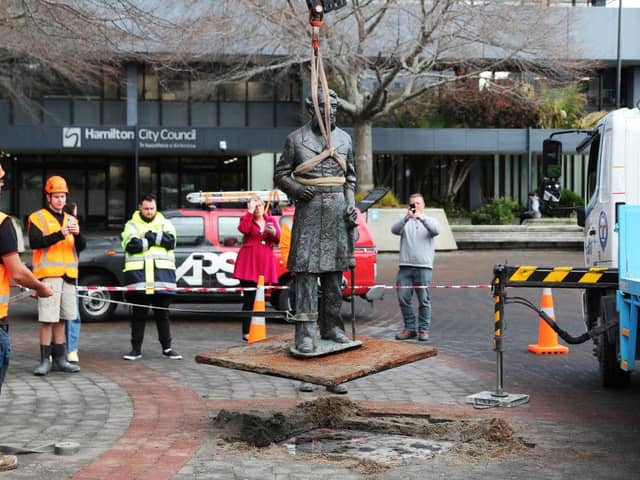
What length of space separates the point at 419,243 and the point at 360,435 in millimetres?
5444

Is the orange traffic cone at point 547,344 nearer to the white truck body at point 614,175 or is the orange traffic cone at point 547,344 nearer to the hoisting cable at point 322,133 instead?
the white truck body at point 614,175

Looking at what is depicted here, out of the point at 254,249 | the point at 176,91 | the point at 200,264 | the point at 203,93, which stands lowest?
the point at 200,264

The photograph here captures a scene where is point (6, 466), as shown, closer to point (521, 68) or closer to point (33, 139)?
point (521, 68)

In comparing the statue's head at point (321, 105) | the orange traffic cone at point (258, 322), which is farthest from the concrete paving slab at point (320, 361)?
the orange traffic cone at point (258, 322)

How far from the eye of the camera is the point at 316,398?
866 cm

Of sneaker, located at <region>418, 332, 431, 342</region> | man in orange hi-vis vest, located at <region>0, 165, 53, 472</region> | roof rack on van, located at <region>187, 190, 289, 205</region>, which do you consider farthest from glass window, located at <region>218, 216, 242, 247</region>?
man in orange hi-vis vest, located at <region>0, 165, 53, 472</region>

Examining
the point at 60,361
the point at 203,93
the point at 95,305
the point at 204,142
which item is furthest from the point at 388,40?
the point at 60,361

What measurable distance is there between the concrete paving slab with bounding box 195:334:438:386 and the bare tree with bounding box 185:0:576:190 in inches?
752

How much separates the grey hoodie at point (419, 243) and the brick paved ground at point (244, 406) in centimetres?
111

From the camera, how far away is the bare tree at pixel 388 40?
26688 mm

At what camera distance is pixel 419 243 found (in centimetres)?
1248

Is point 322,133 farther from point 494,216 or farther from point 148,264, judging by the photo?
point 494,216

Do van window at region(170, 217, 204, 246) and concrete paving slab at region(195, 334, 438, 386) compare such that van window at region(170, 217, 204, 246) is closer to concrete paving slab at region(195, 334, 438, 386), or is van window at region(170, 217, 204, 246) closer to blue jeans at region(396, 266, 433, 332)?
blue jeans at region(396, 266, 433, 332)

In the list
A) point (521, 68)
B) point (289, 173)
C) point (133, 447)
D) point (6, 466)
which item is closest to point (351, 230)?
point (289, 173)
